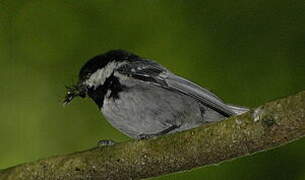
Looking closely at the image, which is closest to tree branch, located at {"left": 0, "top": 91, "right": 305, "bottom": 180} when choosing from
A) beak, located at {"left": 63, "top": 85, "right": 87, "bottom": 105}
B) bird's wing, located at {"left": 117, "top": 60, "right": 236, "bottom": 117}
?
bird's wing, located at {"left": 117, "top": 60, "right": 236, "bottom": 117}

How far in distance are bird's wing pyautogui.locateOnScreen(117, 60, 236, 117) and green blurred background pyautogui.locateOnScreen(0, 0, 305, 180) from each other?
4cm

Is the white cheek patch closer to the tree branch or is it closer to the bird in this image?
the bird

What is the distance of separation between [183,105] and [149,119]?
16 cm

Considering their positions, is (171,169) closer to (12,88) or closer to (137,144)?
(137,144)

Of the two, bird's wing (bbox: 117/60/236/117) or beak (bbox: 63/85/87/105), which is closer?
bird's wing (bbox: 117/60/236/117)

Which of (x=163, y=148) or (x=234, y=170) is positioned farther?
(x=234, y=170)

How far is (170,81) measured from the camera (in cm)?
247

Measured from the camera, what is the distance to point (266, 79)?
92.9 inches

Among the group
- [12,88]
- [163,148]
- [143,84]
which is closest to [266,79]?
[143,84]

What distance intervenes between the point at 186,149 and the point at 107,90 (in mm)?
778

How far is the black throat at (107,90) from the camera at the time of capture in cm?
242

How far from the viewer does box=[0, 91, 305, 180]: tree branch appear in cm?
154

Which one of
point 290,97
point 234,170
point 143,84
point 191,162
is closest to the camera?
point 290,97

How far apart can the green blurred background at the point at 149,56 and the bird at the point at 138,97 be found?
2.6 inches
